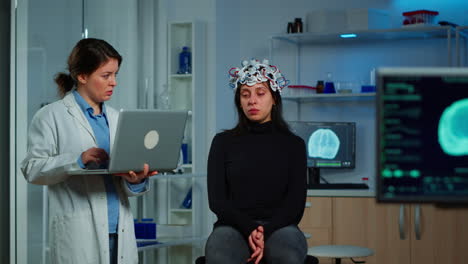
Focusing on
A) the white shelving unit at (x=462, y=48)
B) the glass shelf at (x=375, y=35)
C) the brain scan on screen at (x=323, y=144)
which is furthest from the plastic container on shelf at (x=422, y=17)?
the brain scan on screen at (x=323, y=144)

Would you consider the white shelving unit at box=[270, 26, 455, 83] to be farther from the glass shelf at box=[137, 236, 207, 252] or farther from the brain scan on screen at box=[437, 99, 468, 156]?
the brain scan on screen at box=[437, 99, 468, 156]

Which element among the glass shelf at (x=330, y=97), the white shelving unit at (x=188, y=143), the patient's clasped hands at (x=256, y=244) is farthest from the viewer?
the white shelving unit at (x=188, y=143)

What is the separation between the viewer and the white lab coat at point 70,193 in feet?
7.48

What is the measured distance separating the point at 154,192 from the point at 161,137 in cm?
257

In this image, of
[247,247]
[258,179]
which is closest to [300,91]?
[258,179]

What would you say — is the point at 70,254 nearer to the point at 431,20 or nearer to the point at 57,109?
the point at 57,109

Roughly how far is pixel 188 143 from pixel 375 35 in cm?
149

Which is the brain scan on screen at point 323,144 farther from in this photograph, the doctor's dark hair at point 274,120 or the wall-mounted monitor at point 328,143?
the doctor's dark hair at point 274,120

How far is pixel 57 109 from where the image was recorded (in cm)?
233

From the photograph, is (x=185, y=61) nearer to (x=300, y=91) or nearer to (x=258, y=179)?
(x=300, y=91)

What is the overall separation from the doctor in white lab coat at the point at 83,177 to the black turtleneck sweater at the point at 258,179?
1.04 feet

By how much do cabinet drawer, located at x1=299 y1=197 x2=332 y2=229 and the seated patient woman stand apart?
1806 millimetres

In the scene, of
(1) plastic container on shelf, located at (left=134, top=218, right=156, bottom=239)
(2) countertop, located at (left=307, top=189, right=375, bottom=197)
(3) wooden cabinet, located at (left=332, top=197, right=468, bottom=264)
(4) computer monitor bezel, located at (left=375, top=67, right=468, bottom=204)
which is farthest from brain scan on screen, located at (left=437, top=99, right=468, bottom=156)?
(1) plastic container on shelf, located at (left=134, top=218, right=156, bottom=239)

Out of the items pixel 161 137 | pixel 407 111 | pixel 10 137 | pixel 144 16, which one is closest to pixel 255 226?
pixel 161 137
